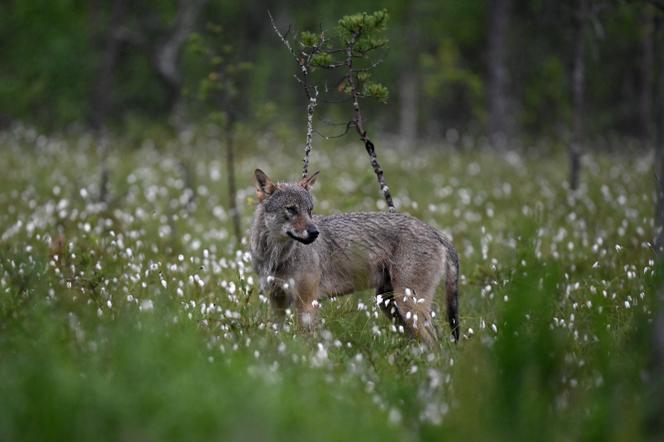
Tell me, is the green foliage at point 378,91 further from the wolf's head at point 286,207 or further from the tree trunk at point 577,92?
the tree trunk at point 577,92

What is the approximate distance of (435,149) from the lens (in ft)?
73.3

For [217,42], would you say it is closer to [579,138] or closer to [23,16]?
[579,138]

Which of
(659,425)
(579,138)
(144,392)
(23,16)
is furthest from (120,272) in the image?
(23,16)

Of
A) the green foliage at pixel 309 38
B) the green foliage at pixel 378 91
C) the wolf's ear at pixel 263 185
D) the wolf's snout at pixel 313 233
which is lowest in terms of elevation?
the wolf's snout at pixel 313 233

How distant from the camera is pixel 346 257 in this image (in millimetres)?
8188

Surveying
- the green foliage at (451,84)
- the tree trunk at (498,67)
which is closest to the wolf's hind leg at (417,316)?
the green foliage at (451,84)

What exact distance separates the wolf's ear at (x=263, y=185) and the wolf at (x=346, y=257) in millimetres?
11

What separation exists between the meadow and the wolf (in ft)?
0.86

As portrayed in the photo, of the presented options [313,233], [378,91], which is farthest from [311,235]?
[378,91]

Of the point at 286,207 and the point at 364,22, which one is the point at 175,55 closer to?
the point at 364,22

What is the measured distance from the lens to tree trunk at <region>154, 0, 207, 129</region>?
20516mm

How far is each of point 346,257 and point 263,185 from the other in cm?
125

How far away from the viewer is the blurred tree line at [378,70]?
67.4ft

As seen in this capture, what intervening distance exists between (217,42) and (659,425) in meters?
10.4
